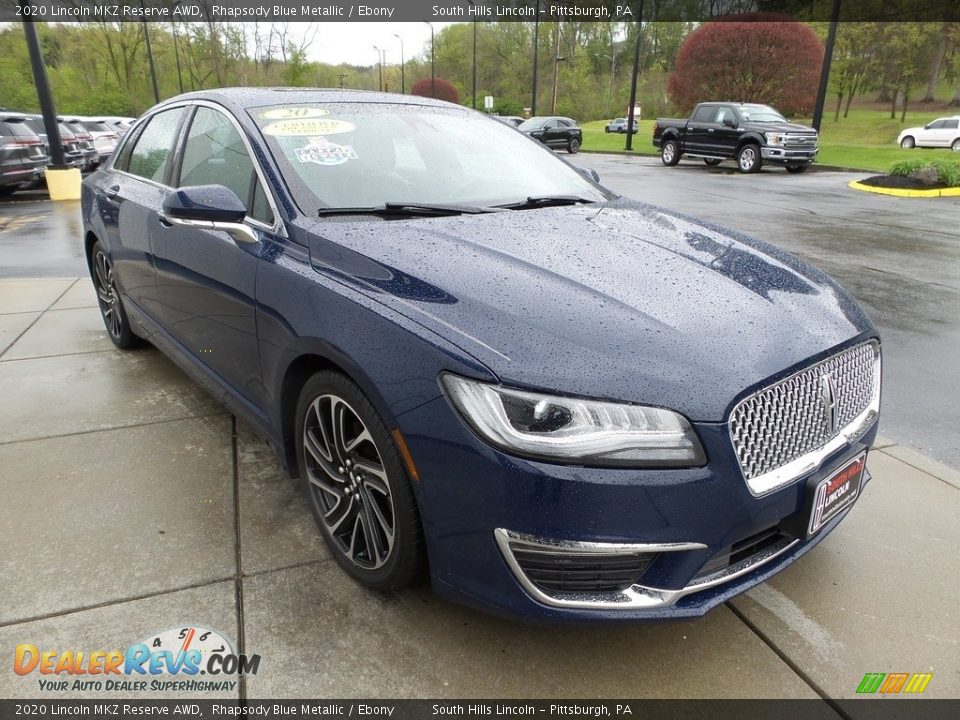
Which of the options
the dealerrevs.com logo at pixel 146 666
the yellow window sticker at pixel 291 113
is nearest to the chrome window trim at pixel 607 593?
the dealerrevs.com logo at pixel 146 666

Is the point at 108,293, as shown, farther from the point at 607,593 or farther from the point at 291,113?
the point at 607,593

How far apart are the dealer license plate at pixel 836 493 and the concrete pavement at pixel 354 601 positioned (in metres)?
0.41

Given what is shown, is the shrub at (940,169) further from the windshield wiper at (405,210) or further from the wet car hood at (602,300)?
the windshield wiper at (405,210)

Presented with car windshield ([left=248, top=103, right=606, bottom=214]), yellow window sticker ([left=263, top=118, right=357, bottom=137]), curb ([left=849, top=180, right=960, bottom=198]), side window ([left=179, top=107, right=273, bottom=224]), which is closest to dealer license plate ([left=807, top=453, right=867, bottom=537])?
car windshield ([left=248, top=103, right=606, bottom=214])

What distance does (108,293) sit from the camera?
461 cm

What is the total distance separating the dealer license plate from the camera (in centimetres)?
193

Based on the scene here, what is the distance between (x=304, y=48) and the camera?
1992 inches

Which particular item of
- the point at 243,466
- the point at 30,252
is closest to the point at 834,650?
the point at 243,466

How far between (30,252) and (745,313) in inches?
355

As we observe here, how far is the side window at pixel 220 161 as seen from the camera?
8.70ft

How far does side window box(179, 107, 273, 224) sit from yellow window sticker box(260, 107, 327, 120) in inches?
6.1

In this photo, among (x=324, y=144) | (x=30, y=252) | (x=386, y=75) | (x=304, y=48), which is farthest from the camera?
(x=386, y=75)

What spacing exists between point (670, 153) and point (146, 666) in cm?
2350

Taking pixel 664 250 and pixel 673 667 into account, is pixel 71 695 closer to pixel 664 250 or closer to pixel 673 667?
pixel 673 667
